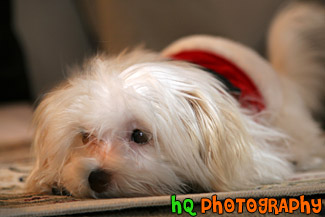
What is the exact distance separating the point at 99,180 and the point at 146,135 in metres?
0.17

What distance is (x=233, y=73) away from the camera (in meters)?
1.42

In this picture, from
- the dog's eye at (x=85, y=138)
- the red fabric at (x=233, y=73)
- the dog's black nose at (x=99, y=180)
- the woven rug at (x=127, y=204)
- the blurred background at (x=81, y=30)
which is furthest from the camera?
the blurred background at (x=81, y=30)

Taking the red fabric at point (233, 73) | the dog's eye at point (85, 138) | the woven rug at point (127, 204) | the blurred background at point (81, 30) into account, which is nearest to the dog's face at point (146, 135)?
the dog's eye at point (85, 138)

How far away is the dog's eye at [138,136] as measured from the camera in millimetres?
1022

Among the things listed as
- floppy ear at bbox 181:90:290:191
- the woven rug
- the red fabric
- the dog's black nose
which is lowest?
the woven rug

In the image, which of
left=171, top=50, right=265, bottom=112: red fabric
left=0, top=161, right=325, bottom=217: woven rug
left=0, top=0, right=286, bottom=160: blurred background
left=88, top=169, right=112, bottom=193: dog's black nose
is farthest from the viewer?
left=0, top=0, right=286, bottom=160: blurred background

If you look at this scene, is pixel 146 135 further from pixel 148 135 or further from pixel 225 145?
pixel 225 145

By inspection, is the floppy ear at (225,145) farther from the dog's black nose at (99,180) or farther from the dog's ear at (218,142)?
the dog's black nose at (99,180)

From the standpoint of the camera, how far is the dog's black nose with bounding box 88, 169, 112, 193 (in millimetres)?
936

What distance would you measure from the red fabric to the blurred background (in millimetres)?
372

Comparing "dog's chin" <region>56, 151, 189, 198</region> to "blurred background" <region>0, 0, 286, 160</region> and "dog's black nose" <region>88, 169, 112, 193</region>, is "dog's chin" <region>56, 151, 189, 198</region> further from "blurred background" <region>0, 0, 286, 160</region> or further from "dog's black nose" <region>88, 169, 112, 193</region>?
"blurred background" <region>0, 0, 286, 160</region>

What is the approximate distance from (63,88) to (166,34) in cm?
128

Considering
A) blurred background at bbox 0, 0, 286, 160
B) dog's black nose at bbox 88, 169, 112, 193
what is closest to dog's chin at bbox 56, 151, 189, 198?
dog's black nose at bbox 88, 169, 112, 193

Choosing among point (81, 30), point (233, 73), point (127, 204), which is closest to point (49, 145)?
point (127, 204)
